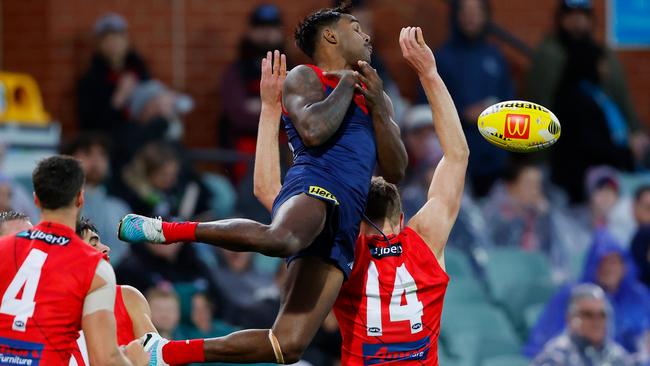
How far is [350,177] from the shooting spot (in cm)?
621

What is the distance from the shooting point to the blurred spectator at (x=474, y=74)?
11836mm

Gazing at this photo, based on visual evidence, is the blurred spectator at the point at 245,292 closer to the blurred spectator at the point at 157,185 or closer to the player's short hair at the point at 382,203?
the blurred spectator at the point at 157,185

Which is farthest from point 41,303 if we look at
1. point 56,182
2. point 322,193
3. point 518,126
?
point 518,126

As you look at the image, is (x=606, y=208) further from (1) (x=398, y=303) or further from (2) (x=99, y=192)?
(1) (x=398, y=303)

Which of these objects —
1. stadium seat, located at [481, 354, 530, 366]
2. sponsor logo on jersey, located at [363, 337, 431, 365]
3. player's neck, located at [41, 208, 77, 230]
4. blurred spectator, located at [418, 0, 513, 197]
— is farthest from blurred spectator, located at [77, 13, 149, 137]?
player's neck, located at [41, 208, 77, 230]

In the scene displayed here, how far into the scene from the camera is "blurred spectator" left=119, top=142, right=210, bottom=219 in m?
10.1

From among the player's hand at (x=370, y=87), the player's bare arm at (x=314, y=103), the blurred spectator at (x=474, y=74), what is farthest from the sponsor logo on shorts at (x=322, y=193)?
the blurred spectator at (x=474, y=74)

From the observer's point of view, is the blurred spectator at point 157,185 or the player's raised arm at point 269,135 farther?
the blurred spectator at point 157,185

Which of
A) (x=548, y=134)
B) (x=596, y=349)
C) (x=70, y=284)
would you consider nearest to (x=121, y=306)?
(x=70, y=284)

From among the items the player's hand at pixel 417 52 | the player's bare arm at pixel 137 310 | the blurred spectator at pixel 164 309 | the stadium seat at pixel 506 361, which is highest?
the player's hand at pixel 417 52

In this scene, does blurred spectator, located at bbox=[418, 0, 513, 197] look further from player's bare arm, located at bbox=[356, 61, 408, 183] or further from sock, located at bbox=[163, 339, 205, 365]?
sock, located at bbox=[163, 339, 205, 365]

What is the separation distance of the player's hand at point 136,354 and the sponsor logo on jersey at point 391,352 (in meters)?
0.99

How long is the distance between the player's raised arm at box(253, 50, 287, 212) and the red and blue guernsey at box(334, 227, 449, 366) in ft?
2.33

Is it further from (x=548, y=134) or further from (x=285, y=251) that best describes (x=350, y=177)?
(x=548, y=134)
